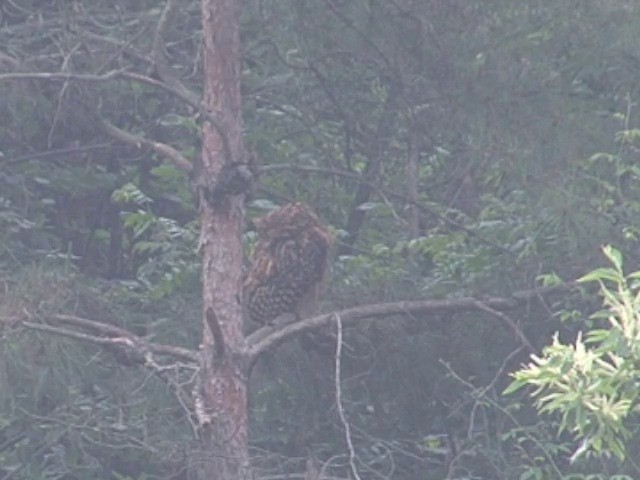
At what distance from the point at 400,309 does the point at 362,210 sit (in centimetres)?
213

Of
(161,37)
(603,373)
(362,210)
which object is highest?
(603,373)

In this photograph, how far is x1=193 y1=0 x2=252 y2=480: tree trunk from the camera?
25.3 ft

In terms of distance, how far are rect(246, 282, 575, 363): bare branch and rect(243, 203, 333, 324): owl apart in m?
0.51

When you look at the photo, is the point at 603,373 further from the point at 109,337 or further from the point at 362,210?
the point at 362,210

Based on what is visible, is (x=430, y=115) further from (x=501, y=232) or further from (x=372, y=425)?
(x=372, y=425)

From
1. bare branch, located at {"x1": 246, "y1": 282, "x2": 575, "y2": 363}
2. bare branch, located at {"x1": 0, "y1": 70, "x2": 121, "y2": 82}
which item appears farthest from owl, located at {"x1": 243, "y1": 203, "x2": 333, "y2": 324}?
bare branch, located at {"x1": 0, "y1": 70, "x2": 121, "y2": 82}

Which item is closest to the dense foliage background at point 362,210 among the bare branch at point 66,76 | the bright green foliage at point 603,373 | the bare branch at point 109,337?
the bare branch at point 66,76

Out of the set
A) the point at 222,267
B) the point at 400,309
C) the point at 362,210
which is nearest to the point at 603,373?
the point at 400,309

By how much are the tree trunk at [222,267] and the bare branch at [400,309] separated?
137 mm

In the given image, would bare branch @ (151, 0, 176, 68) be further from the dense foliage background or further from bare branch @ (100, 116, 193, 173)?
bare branch @ (100, 116, 193, 173)

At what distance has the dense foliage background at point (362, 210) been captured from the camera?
7828mm

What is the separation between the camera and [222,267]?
7.84 metres

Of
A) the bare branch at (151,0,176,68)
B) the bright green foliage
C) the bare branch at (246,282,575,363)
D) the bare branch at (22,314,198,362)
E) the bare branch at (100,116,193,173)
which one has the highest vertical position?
A: the bright green foliage

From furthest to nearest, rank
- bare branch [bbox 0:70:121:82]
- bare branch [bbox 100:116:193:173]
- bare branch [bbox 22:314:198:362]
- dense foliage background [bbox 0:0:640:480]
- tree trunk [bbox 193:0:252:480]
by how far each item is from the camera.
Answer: bare branch [bbox 100:116:193:173]
dense foliage background [bbox 0:0:640:480]
tree trunk [bbox 193:0:252:480]
bare branch [bbox 22:314:198:362]
bare branch [bbox 0:70:121:82]
